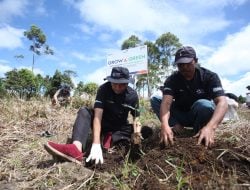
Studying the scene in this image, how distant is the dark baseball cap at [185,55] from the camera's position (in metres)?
3.64

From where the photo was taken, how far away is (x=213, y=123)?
3400 mm

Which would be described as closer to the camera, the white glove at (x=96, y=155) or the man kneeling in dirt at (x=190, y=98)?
the white glove at (x=96, y=155)

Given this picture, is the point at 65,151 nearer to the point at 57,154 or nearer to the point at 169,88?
the point at 57,154

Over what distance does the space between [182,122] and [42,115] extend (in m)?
3.01

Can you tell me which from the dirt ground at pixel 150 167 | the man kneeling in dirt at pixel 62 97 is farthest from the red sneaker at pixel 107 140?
the man kneeling in dirt at pixel 62 97

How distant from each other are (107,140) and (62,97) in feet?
13.5

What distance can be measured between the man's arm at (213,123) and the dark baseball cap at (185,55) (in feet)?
1.65

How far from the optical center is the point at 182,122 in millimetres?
4250

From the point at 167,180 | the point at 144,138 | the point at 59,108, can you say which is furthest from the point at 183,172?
the point at 59,108

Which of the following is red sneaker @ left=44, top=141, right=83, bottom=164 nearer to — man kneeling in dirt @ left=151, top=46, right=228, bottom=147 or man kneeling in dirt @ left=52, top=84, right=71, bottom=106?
man kneeling in dirt @ left=151, top=46, right=228, bottom=147

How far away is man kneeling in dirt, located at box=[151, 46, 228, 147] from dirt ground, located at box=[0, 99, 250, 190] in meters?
0.20

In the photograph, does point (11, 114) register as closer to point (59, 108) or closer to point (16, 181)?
point (59, 108)

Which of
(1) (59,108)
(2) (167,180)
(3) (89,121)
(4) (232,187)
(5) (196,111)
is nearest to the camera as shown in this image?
(4) (232,187)

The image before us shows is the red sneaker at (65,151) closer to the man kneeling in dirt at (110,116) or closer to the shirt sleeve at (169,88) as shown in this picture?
the man kneeling in dirt at (110,116)
